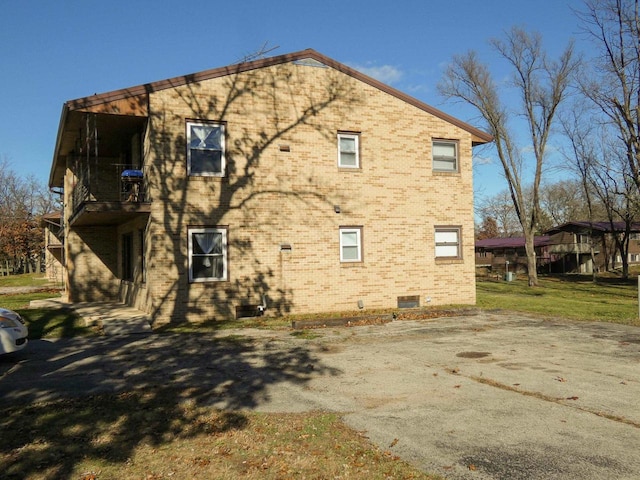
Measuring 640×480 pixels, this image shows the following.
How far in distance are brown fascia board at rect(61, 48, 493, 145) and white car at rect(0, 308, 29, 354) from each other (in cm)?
634

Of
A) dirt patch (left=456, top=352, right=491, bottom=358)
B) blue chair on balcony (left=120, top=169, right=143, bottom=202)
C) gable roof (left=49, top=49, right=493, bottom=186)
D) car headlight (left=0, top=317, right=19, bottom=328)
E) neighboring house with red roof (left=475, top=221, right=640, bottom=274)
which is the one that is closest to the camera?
car headlight (left=0, top=317, right=19, bottom=328)

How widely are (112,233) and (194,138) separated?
724cm

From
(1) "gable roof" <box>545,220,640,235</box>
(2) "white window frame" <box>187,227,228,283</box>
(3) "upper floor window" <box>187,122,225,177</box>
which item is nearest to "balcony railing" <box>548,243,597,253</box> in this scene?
(1) "gable roof" <box>545,220,640,235</box>

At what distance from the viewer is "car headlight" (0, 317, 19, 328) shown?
8750 mm

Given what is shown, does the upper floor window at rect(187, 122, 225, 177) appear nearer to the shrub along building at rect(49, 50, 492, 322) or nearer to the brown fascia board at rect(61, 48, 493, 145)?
the shrub along building at rect(49, 50, 492, 322)

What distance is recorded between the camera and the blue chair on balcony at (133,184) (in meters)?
14.9

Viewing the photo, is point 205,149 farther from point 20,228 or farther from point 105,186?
point 20,228

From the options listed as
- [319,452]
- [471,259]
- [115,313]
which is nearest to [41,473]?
[319,452]

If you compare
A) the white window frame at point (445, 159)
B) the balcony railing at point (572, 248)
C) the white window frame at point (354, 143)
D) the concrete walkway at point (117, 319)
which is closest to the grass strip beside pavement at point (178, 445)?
the concrete walkway at point (117, 319)

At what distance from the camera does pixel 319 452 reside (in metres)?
4.90

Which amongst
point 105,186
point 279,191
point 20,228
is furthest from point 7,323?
point 20,228

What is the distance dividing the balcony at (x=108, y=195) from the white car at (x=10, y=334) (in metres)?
5.03

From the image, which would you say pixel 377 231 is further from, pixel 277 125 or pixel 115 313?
pixel 115 313

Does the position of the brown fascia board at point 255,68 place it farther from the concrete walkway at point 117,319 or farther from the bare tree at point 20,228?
the bare tree at point 20,228
